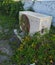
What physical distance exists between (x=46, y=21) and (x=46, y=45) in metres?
1.15

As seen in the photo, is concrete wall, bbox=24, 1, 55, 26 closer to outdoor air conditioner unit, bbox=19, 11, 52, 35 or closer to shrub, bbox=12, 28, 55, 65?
outdoor air conditioner unit, bbox=19, 11, 52, 35

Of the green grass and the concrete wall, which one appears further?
the green grass

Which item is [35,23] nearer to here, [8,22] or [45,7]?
[45,7]

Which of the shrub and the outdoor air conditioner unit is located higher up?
the outdoor air conditioner unit

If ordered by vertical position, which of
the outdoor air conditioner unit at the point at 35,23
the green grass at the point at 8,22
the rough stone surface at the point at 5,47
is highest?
the outdoor air conditioner unit at the point at 35,23

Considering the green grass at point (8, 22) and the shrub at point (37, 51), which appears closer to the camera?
the shrub at point (37, 51)

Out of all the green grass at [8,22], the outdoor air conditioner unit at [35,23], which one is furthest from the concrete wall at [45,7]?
the green grass at [8,22]

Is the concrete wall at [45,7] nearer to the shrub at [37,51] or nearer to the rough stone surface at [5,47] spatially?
the shrub at [37,51]

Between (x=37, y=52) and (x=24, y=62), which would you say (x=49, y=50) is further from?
(x=24, y=62)

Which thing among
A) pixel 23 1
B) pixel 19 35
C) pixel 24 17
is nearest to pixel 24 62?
pixel 19 35

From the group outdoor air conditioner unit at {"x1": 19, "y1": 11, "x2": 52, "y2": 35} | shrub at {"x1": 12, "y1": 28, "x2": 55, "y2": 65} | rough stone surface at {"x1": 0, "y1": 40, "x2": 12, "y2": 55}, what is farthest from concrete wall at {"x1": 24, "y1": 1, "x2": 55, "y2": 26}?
rough stone surface at {"x1": 0, "y1": 40, "x2": 12, "y2": 55}

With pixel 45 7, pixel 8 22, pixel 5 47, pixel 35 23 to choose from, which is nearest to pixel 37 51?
pixel 35 23

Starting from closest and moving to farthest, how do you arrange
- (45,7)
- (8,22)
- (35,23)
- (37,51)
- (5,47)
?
(37,51) < (35,23) < (5,47) < (45,7) < (8,22)

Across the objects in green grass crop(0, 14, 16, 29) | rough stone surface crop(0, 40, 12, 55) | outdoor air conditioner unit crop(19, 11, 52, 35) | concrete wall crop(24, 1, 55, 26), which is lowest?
rough stone surface crop(0, 40, 12, 55)
